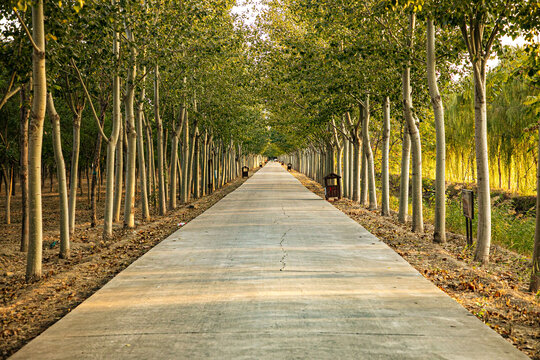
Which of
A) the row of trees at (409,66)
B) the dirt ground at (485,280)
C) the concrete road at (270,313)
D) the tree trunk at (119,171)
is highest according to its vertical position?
the row of trees at (409,66)

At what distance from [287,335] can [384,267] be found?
3882 mm

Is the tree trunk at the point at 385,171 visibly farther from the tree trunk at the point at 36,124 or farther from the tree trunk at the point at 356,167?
the tree trunk at the point at 36,124

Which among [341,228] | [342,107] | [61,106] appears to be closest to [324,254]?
[341,228]

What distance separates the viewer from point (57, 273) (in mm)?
8719

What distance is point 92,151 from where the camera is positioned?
104ft

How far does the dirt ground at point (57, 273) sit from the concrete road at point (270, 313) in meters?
0.37

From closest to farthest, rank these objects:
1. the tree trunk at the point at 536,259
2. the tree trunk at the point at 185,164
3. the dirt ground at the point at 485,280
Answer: the dirt ground at the point at 485,280 → the tree trunk at the point at 536,259 → the tree trunk at the point at 185,164

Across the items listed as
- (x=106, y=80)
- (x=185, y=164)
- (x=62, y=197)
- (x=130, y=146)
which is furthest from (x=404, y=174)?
(x=185, y=164)

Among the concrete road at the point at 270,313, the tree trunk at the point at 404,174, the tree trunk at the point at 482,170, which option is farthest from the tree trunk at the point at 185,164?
the tree trunk at the point at 482,170

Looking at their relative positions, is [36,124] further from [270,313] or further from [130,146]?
[130,146]

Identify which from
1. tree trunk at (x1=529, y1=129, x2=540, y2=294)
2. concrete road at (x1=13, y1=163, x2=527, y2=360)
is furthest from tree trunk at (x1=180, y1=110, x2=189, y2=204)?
tree trunk at (x1=529, y1=129, x2=540, y2=294)

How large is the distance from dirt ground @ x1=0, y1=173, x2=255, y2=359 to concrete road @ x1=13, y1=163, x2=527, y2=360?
14.4 inches

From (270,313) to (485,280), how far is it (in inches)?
159

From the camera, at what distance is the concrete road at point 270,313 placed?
15.4ft
